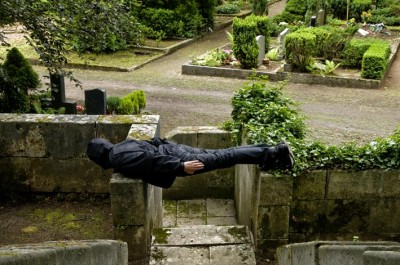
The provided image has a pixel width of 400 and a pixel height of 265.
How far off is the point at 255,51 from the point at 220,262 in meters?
12.1

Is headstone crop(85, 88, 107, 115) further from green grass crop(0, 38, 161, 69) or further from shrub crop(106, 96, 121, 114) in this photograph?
green grass crop(0, 38, 161, 69)

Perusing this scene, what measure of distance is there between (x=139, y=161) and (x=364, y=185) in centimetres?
224

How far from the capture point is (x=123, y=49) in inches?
781

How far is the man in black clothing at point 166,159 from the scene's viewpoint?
5.11 m

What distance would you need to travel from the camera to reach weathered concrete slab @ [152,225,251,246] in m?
5.57

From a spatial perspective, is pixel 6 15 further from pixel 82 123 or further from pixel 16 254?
pixel 16 254

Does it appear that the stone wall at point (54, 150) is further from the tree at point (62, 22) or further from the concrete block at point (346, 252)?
the concrete block at point (346, 252)

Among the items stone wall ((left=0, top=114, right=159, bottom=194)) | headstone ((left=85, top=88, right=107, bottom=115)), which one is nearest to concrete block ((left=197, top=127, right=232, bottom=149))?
stone wall ((left=0, top=114, right=159, bottom=194))

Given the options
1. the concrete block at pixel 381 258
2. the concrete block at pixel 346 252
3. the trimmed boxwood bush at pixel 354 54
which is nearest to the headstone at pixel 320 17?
the trimmed boxwood bush at pixel 354 54

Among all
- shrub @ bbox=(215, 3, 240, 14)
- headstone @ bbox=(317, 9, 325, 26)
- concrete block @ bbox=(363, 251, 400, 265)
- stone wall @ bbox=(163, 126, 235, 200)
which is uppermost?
shrub @ bbox=(215, 3, 240, 14)

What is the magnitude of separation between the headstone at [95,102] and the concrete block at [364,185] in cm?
584

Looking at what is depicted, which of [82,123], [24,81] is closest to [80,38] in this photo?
[24,81]

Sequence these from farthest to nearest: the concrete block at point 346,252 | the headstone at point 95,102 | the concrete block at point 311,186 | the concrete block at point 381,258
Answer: the headstone at point 95,102
the concrete block at point 311,186
the concrete block at point 346,252
the concrete block at point 381,258

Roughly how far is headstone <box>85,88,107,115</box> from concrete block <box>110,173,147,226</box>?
16.4 ft
